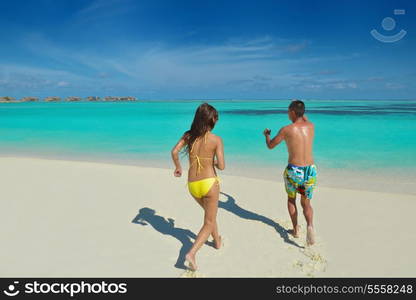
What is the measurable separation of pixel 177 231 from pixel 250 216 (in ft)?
4.45

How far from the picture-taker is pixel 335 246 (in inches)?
149

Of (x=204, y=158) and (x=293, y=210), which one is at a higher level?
(x=204, y=158)

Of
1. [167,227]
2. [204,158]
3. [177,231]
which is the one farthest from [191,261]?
[167,227]

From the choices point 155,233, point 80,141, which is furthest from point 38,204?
point 80,141

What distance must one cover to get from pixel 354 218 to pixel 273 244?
177cm

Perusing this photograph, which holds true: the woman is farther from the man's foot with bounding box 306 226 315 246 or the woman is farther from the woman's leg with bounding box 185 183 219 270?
the man's foot with bounding box 306 226 315 246

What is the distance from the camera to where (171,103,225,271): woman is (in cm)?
294

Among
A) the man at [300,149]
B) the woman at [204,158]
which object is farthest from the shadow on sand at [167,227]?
the man at [300,149]

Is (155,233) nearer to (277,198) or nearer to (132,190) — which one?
(132,190)

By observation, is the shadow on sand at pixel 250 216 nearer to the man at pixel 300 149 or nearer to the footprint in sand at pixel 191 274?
the man at pixel 300 149

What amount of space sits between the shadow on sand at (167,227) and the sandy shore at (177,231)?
0.6 inches

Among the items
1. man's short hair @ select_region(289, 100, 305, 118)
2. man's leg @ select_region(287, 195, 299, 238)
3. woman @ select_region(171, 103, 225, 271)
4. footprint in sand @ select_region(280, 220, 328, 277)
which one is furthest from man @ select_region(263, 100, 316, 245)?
woman @ select_region(171, 103, 225, 271)

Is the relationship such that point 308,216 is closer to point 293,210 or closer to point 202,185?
point 293,210

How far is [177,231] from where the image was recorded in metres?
4.29
